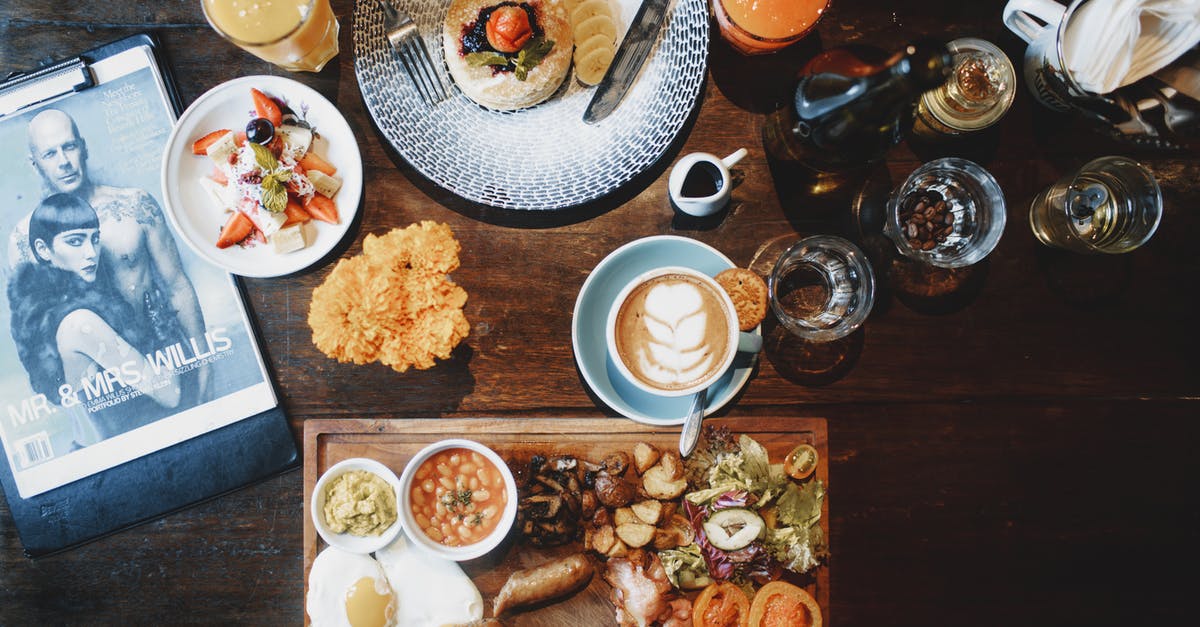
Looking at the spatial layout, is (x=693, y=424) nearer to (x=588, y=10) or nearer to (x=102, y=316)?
(x=588, y=10)

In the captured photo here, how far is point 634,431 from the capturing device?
6.65 feet

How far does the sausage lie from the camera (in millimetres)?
1923

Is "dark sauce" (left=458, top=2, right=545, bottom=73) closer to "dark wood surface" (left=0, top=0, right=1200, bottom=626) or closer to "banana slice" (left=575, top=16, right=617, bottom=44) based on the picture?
"banana slice" (left=575, top=16, right=617, bottom=44)

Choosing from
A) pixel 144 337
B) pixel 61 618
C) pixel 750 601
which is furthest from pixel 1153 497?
pixel 61 618

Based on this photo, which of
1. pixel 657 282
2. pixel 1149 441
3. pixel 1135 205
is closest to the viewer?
pixel 657 282

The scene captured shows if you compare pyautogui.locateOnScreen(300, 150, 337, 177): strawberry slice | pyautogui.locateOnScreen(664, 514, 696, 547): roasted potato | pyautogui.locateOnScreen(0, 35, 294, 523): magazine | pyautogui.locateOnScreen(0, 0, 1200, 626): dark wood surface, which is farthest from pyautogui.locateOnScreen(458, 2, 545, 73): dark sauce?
pyautogui.locateOnScreen(664, 514, 696, 547): roasted potato

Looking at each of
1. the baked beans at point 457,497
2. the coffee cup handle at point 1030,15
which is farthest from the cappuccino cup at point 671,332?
the coffee cup handle at point 1030,15

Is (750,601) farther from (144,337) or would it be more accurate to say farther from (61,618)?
(61,618)

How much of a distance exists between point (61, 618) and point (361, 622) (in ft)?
3.52

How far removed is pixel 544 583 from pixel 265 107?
163 centimetres

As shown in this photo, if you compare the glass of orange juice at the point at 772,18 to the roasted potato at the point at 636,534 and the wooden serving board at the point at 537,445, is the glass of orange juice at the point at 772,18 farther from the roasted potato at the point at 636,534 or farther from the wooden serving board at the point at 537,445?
the roasted potato at the point at 636,534

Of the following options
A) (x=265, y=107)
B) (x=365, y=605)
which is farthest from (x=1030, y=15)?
(x=365, y=605)

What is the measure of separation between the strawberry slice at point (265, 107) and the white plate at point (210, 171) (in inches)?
1.6

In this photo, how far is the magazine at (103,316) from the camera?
2.03m
